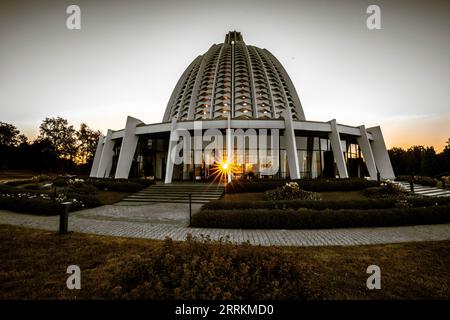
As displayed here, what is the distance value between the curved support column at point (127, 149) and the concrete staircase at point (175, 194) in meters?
6.89

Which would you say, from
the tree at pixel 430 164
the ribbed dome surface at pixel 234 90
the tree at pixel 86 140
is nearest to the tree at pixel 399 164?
the tree at pixel 430 164

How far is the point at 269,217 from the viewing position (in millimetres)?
8797

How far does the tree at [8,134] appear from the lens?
69438mm

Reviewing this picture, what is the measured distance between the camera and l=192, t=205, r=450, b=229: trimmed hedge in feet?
28.5

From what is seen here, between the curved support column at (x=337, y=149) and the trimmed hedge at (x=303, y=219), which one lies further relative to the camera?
the curved support column at (x=337, y=149)

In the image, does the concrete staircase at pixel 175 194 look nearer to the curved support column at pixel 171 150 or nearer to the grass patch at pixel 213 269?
the curved support column at pixel 171 150

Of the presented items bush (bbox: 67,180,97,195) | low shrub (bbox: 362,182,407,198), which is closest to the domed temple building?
bush (bbox: 67,180,97,195)

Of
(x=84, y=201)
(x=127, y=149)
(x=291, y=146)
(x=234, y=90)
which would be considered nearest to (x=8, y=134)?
(x=127, y=149)

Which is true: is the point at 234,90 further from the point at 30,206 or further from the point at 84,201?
the point at 30,206

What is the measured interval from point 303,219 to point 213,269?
21.8 ft

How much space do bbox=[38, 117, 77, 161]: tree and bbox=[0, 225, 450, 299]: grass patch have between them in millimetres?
67803
